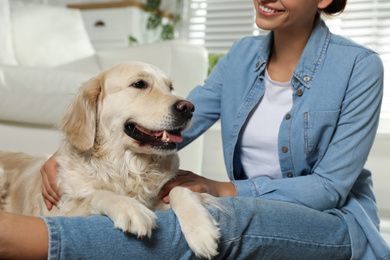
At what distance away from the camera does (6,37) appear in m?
3.10

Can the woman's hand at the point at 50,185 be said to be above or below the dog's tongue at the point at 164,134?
below

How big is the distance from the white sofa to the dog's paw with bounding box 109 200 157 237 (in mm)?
1375

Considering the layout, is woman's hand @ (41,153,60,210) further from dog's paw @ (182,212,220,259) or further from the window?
the window

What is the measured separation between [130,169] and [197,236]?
1.34ft

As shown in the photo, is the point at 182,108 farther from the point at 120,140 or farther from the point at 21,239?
the point at 21,239

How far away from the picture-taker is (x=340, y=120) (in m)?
1.46

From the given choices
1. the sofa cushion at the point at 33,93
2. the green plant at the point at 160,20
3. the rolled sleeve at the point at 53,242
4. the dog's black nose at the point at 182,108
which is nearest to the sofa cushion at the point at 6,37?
the sofa cushion at the point at 33,93

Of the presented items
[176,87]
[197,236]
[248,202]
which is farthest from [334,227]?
[176,87]

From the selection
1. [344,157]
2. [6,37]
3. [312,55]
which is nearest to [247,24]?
[6,37]

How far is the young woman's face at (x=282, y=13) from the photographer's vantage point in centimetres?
145

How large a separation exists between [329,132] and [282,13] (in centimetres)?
41

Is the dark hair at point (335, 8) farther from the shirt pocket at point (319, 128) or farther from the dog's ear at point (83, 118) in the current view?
the dog's ear at point (83, 118)

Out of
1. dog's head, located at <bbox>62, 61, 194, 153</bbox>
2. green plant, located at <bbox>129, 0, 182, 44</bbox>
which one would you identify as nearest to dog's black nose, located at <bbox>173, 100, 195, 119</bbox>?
dog's head, located at <bbox>62, 61, 194, 153</bbox>

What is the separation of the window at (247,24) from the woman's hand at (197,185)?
10.3 ft
